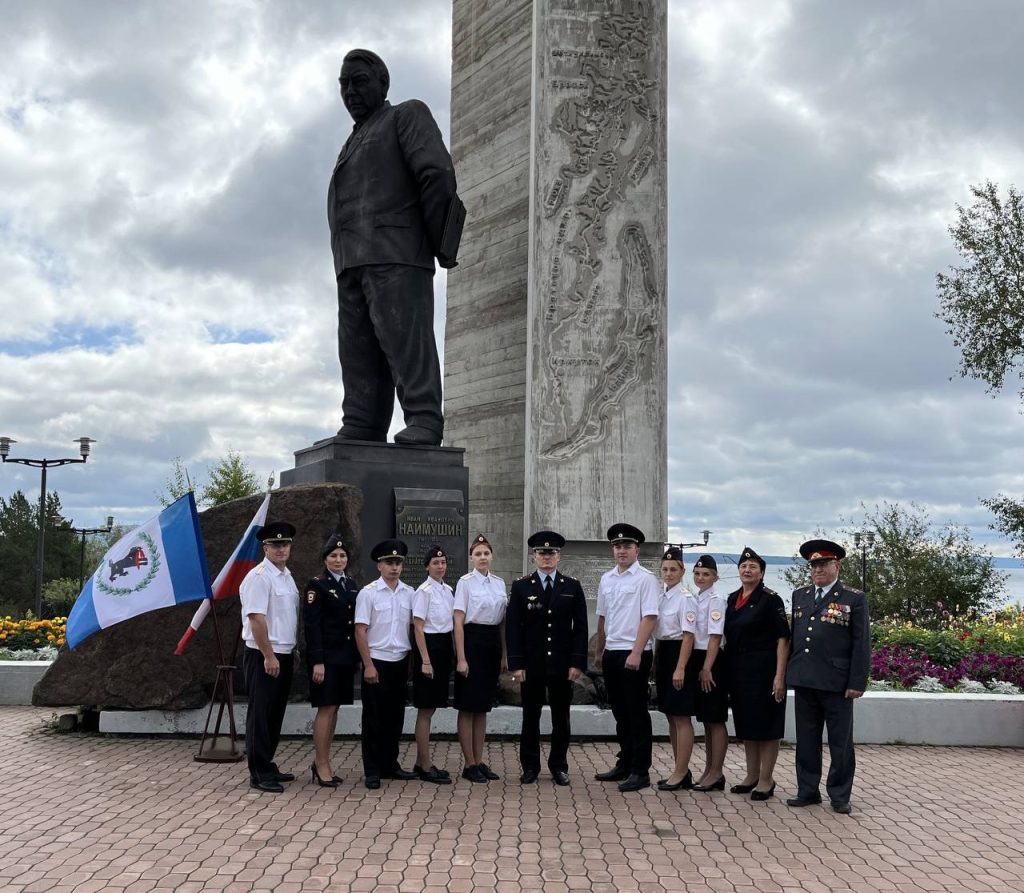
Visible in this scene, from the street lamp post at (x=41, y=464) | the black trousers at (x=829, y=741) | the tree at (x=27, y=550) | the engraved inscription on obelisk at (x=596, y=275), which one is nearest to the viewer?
the black trousers at (x=829, y=741)

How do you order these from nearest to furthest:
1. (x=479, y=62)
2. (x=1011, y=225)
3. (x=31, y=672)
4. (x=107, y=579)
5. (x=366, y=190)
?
(x=107, y=579) → (x=366, y=190) → (x=31, y=672) → (x=479, y=62) → (x=1011, y=225)

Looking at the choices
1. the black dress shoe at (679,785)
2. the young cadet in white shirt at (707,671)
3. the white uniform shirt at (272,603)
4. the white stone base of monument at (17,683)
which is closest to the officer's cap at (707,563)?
the young cadet in white shirt at (707,671)

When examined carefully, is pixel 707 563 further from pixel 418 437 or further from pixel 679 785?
pixel 418 437

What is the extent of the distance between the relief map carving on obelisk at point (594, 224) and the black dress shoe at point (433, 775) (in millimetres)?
5884

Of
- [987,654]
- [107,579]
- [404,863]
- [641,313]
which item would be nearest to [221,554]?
[107,579]

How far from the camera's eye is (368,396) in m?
9.02

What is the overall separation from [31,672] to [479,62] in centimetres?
928

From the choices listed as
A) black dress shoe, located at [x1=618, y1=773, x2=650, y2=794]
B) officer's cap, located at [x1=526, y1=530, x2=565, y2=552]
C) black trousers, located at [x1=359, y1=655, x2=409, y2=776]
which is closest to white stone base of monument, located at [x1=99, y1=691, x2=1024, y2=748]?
black dress shoe, located at [x1=618, y1=773, x2=650, y2=794]

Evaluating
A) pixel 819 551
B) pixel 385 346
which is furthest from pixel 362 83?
pixel 819 551

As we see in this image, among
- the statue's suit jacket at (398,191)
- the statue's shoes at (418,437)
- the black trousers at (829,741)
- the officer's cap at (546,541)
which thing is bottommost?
the black trousers at (829,741)

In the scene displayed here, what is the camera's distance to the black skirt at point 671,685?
6.47 metres

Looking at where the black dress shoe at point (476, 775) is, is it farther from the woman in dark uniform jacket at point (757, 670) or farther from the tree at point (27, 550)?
the tree at point (27, 550)

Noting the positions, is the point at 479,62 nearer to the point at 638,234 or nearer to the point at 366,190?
the point at 638,234

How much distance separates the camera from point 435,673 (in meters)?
6.57
